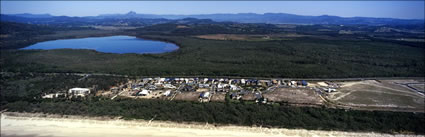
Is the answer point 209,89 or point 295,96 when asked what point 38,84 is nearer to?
point 209,89

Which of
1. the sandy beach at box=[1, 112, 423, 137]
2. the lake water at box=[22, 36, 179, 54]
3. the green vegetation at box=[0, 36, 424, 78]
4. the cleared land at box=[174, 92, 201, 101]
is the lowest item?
the sandy beach at box=[1, 112, 423, 137]

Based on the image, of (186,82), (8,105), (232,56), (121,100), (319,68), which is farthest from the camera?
(232,56)

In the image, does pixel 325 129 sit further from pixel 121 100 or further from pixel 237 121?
pixel 121 100

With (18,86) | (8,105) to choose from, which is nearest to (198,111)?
(8,105)

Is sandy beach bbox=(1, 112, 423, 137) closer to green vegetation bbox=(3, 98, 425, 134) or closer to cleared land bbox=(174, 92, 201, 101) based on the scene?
green vegetation bbox=(3, 98, 425, 134)

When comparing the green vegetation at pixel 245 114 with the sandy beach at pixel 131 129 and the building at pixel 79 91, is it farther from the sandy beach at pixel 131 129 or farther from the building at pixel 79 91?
the building at pixel 79 91

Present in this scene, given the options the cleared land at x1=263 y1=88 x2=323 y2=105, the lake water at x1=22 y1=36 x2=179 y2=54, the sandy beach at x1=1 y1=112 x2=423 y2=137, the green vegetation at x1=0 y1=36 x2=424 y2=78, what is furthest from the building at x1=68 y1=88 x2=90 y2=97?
the lake water at x1=22 y1=36 x2=179 y2=54
